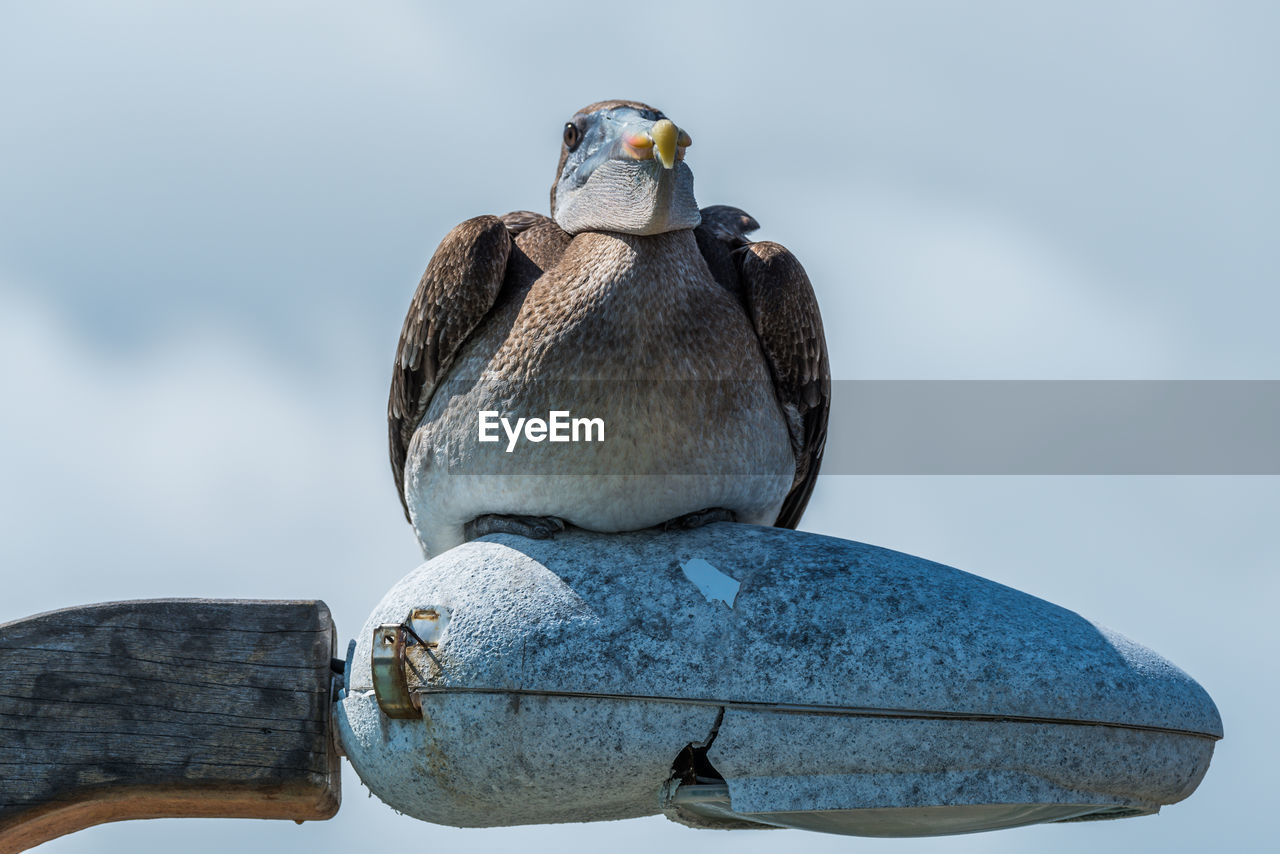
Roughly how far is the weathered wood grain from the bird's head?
2294mm

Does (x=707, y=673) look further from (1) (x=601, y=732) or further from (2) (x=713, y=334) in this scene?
(2) (x=713, y=334)

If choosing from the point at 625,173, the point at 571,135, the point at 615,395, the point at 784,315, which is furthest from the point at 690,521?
the point at 571,135

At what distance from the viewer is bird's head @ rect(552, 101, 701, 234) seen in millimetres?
7961

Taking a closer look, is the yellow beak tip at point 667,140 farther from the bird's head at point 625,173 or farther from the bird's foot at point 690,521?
the bird's foot at point 690,521

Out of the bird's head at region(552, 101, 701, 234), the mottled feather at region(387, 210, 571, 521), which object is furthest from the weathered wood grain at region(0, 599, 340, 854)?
the bird's head at region(552, 101, 701, 234)

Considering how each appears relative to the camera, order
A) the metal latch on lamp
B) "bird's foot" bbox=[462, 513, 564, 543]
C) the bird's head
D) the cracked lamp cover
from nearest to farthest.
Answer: the cracked lamp cover → the metal latch on lamp → the bird's head → "bird's foot" bbox=[462, 513, 564, 543]

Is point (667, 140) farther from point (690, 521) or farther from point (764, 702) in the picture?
point (764, 702)

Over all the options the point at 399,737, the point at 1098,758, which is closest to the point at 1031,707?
the point at 1098,758

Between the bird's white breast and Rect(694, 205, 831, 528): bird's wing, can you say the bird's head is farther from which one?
Rect(694, 205, 831, 528): bird's wing

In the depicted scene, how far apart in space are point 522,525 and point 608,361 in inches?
35.5

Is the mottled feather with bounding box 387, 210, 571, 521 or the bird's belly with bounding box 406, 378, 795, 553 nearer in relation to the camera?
the bird's belly with bounding box 406, 378, 795, 553

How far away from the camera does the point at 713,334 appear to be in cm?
823

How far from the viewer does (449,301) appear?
8398 mm

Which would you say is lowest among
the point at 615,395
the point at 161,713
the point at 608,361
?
the point at 161,713
